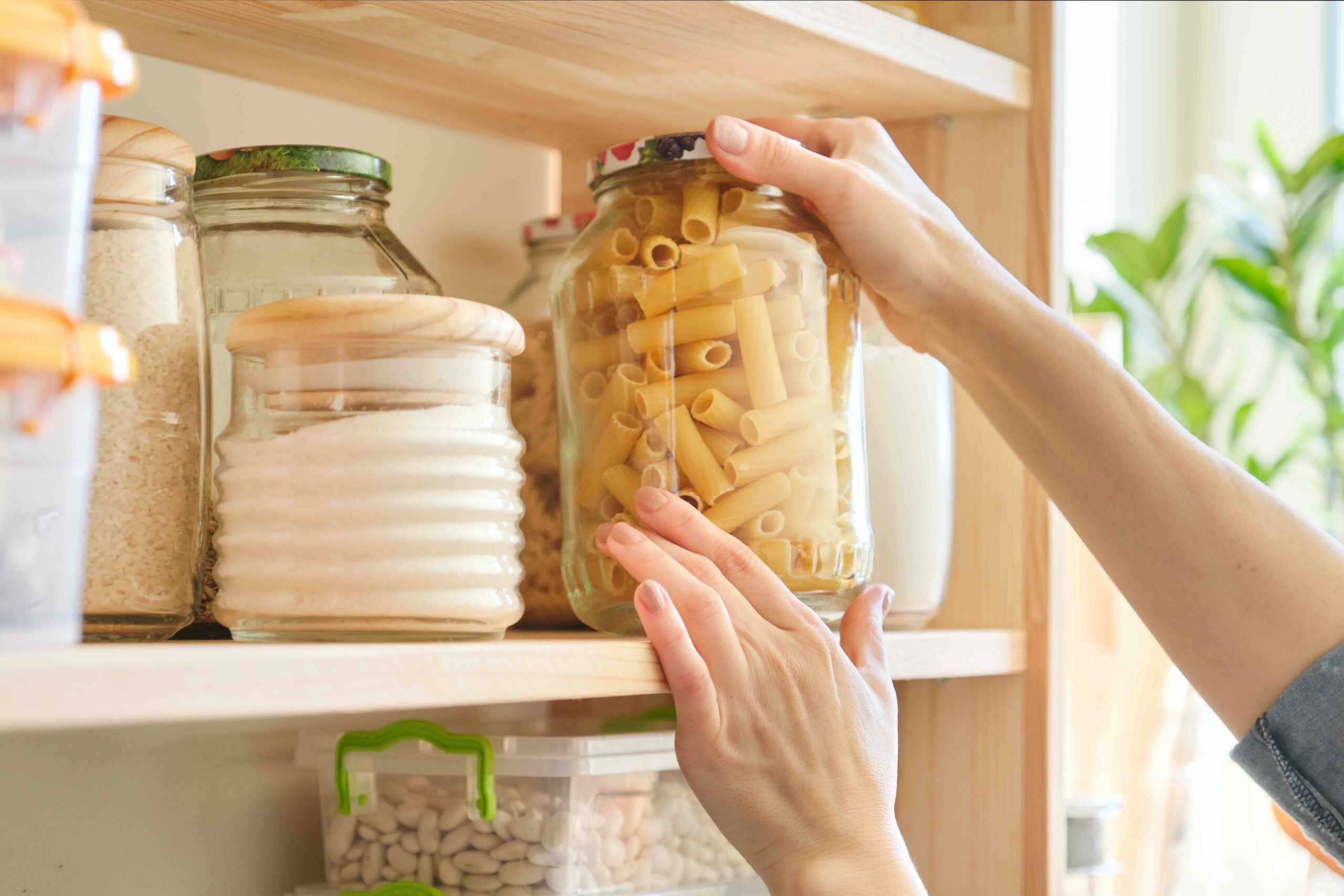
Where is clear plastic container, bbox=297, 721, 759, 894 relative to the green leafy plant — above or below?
below

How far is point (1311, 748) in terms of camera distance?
767 millimetres

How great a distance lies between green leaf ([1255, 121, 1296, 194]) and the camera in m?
2.09

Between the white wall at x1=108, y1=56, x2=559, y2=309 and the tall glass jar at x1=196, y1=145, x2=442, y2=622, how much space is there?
0.48 ft

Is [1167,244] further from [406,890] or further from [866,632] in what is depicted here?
[406,890]

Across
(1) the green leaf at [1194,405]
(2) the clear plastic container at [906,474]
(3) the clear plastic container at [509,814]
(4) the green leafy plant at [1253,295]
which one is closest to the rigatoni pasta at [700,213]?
(2) the clear plastic container at [906,474]

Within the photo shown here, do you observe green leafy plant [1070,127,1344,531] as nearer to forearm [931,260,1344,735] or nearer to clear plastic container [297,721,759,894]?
forearm [931,260,1344,735]

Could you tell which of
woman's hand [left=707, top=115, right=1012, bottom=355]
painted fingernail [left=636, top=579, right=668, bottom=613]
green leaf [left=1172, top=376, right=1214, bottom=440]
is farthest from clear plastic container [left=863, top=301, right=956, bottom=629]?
green leaf [left=1172, top=376, right=1214, bottom=440]

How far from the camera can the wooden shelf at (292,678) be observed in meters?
0.43

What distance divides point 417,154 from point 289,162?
0.32 meters

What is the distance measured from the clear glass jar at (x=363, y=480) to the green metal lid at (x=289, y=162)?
13 cm

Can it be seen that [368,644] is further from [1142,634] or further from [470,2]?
[1142,634]

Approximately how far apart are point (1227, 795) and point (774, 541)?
137cm

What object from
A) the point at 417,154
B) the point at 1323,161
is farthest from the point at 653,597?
Answer: the point at 1323,161

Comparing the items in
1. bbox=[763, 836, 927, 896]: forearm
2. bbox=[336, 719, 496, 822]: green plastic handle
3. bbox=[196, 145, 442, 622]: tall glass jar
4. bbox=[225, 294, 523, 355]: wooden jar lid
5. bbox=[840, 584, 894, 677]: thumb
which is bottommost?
bbox=[763, 836, 927, 896]: forearm
